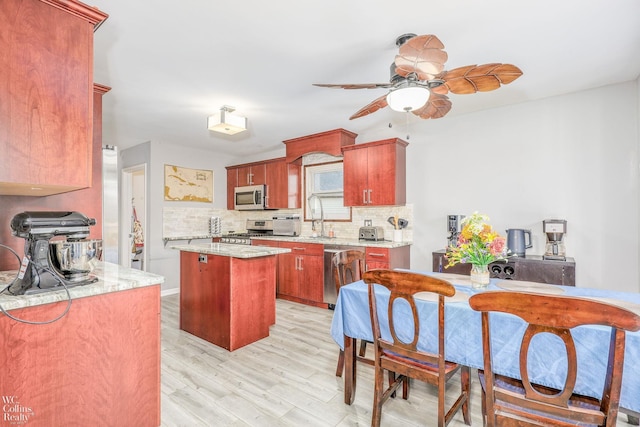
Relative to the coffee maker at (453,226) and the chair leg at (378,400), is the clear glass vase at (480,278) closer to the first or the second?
the chair leg at (378,400)

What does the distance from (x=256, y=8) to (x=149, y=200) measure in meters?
3.92

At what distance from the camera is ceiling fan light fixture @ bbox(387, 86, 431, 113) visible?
1.98 meters

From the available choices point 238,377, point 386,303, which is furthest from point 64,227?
point 386,303

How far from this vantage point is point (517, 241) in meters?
3.12

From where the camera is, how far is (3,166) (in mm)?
1312

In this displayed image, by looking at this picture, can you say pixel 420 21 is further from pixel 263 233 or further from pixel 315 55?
pixel 263 233

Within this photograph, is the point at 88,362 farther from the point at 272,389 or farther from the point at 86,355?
the point at 272,389

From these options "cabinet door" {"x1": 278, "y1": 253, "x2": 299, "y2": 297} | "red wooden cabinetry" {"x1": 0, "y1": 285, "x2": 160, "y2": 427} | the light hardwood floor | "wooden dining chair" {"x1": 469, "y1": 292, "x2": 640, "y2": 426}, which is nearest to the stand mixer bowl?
"red wooden cabinetry" {"x1": 0, "y1": 285, "x2": 160, "y2": 427}

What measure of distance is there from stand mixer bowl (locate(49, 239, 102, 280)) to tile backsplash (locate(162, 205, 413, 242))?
11.1ft

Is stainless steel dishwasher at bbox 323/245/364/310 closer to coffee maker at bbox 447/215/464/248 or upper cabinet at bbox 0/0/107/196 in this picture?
coffee maker at bbox 447/215/464/248

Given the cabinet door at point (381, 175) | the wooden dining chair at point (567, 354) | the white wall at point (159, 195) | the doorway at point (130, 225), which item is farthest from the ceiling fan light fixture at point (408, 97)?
the doorway at point (130, 225)

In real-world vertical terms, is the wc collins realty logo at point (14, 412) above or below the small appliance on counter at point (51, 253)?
below

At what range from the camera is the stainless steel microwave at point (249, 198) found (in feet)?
17.5

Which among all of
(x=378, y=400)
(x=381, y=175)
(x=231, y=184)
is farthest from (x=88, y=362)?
(x=231, y=184)
